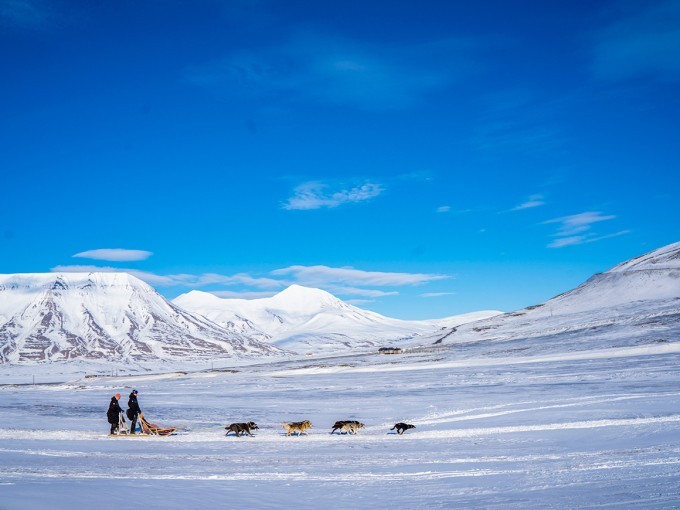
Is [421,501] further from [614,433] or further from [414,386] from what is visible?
[414,386]

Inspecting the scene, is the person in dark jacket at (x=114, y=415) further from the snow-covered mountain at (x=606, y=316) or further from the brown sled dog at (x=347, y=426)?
the snow-covered mountain at (x=606, y=316)

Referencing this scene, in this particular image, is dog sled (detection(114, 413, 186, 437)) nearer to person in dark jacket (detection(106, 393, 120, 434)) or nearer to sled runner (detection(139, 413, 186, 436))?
sled runner (detection(139, 413, 186, 436))

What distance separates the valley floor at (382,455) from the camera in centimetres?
1130

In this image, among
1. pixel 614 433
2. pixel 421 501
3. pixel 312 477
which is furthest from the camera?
pixel 614 433

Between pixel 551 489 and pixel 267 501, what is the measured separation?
5483mm

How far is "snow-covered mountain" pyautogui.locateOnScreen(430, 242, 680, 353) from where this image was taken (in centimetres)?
8138

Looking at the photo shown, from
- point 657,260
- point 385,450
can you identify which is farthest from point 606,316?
point 385,450

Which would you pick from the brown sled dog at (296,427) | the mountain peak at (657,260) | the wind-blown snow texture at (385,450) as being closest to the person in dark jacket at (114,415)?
the wind-blown snow texture at (385,450)

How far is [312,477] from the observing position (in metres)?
14.1

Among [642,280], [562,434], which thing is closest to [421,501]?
[562,434]

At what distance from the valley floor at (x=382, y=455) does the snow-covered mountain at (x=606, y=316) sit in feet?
158

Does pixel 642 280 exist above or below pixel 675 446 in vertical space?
above

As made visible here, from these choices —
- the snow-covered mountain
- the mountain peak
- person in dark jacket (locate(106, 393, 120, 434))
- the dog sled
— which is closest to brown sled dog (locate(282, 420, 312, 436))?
the dog sled

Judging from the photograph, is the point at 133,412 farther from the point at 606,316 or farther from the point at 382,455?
the point at 606,316
